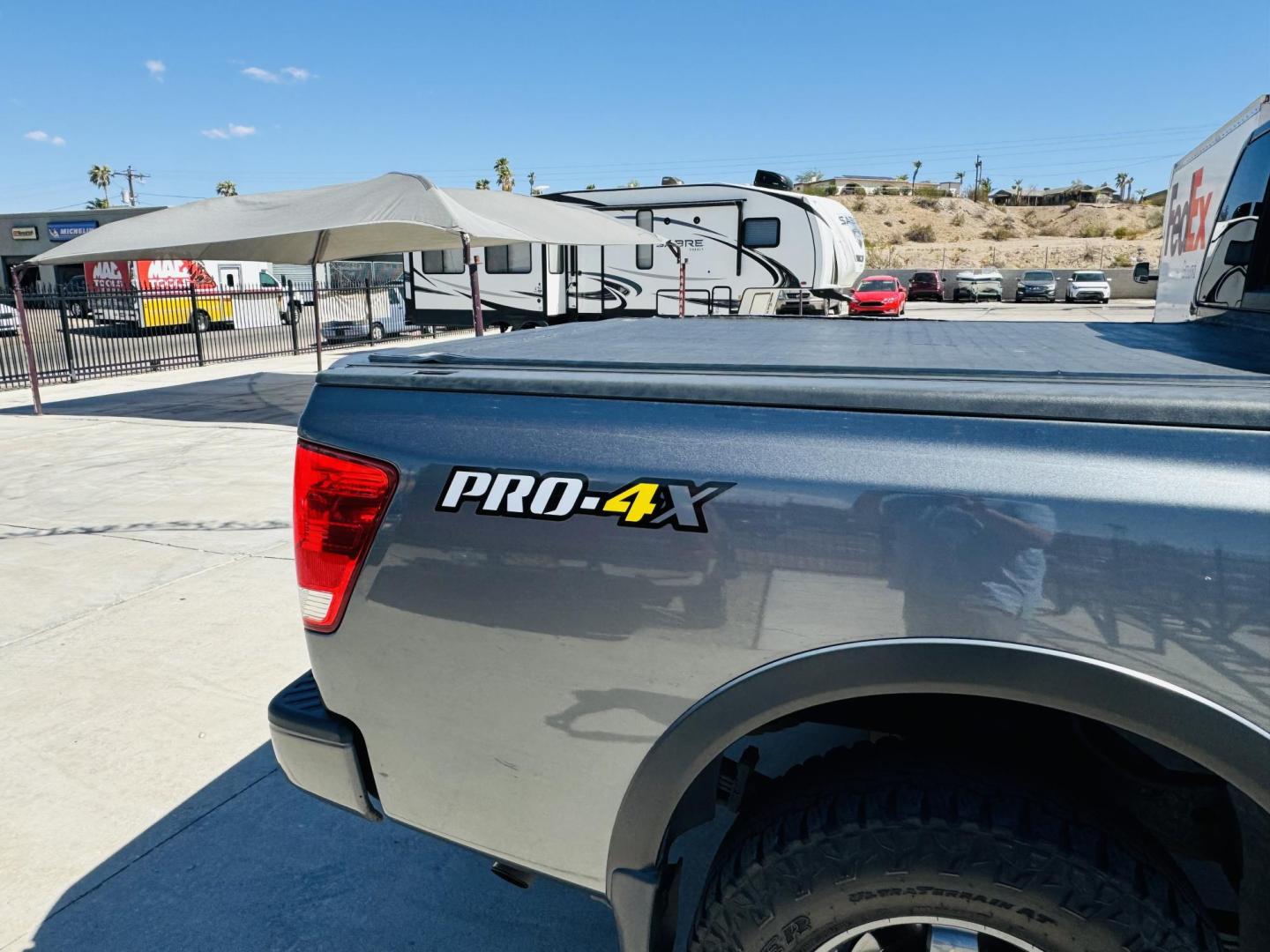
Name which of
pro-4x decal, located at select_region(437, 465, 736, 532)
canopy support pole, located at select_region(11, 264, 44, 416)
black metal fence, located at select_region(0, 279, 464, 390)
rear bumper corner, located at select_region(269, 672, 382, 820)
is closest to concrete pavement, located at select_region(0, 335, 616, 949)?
rear bumper corner, located at select_region(269, 672, 382, 820)

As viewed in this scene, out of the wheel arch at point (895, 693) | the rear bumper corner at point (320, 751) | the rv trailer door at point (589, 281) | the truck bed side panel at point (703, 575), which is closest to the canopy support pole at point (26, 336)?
the rv trailer door at point (589, 281)

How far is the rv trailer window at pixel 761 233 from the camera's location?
1850 centimetres

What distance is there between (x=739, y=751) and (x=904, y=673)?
3.25ft

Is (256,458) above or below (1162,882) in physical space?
below

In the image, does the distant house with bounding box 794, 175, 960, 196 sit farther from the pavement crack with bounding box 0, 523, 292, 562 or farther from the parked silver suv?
the pavement crack with bounding box 0, 523, 292, 562

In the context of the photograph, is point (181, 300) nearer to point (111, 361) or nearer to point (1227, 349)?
point (111, 361)

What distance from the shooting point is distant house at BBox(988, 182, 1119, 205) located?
91.8 metres

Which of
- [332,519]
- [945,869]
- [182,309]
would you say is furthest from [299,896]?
[182,309]

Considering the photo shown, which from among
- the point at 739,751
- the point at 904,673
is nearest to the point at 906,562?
the point at 904,673

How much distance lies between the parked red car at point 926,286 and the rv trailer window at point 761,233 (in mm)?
24647

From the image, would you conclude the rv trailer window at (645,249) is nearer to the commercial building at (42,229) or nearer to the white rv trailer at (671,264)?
the white rv trailer at (671,264)

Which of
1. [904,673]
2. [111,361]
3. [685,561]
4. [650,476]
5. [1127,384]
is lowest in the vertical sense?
[111,361]

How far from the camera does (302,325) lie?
23.6 meters

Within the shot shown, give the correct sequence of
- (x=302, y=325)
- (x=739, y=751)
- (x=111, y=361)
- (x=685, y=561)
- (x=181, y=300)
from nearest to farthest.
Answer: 1. (x=685, y=561)
2. (x=739, y=751)
3. (x=111, y=361)
4. (x=181, y=300)
5. (x=302, y=325)
